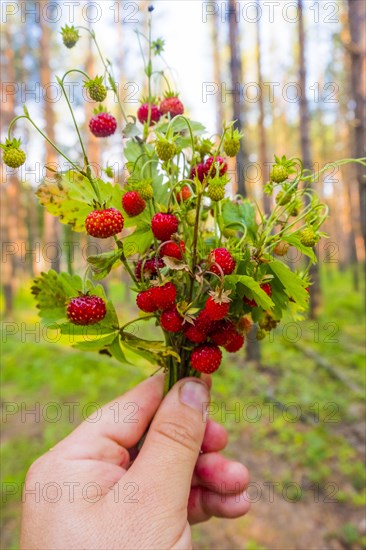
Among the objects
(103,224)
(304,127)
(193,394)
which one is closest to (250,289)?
(103,224)

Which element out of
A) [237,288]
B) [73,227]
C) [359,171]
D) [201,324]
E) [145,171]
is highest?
[359,171]

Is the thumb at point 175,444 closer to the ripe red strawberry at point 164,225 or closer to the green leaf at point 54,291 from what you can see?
the green leaf at point 54,291

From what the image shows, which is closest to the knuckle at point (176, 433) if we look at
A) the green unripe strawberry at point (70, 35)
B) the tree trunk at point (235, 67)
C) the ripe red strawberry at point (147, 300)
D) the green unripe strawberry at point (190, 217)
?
the ripe red strawberry at point (147, 300)

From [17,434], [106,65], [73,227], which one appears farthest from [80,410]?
[106,65]

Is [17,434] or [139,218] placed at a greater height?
[139,218]

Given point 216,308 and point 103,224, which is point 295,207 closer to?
point 216,308

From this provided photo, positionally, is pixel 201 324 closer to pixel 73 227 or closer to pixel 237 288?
pixel 237 288
